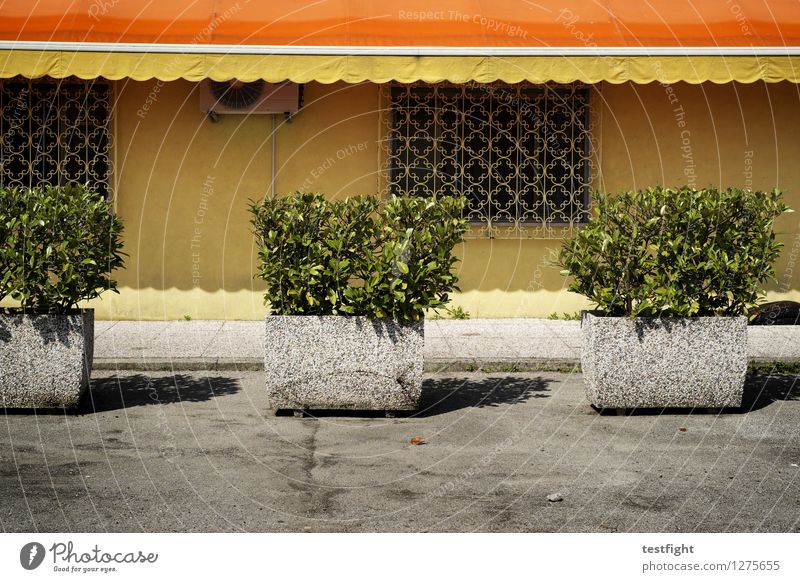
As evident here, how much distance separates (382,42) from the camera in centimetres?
1180

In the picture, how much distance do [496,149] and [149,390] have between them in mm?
6015

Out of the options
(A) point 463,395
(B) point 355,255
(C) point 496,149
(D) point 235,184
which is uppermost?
(C) point 496,149

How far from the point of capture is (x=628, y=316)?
870 centimetres

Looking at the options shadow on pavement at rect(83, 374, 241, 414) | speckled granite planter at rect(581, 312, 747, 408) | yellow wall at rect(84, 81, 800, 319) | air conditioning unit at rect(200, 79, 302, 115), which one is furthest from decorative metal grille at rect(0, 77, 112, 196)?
Answer: speckled granite planter at rect(581, 312, 747, 408)

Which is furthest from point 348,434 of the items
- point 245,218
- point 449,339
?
point 245,218

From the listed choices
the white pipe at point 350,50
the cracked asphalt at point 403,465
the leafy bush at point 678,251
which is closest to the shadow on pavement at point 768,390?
the cracked asphalt at point 403,465

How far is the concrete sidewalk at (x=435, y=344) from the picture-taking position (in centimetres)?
1043

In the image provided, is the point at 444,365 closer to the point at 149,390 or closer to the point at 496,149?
the point at 149,390

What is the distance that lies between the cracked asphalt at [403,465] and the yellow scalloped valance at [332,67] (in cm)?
369

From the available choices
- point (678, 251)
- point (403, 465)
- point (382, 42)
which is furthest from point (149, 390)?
point (382, 42)

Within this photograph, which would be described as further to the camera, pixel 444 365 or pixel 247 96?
pixel 247 96

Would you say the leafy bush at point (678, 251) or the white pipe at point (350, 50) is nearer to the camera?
the leafy bush at point (678, 251)

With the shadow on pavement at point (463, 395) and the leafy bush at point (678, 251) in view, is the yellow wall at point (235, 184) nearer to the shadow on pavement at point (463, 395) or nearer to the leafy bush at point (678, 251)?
the shadow on pavement at point (463, 395)

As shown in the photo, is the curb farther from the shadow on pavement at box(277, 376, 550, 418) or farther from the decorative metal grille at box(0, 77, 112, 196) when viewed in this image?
the decorative metal grille at box(0, 77, 112, 196)
